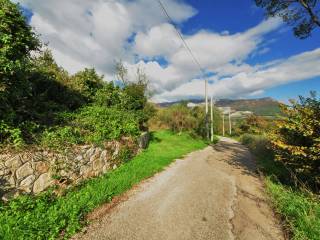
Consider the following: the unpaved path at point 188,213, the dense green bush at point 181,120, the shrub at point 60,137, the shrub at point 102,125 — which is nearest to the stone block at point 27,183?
the shrub at point 60,137

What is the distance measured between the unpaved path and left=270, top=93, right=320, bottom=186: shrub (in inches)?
56.0

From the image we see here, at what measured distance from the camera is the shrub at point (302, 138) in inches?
248

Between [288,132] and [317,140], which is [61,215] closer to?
[317,140]

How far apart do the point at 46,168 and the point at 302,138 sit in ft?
25.5

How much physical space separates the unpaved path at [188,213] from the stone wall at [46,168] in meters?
1.53

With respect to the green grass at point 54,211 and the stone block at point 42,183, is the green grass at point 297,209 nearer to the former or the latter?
the green grass at point 54,211

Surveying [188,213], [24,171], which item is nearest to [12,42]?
[24,171]

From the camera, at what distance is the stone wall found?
486 cm

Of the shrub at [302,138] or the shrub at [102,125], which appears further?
the shrub at [102,125]

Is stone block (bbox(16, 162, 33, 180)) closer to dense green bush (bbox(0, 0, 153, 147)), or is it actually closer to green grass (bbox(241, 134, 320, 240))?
dense green bush (bbox(0, 0, 153, 147))

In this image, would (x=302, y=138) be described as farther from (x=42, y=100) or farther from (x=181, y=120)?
(x=181, y=120)

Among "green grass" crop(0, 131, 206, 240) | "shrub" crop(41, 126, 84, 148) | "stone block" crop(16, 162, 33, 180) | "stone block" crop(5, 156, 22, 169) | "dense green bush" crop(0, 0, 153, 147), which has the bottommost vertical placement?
"green grass" crop(0, 131, 206, 240)

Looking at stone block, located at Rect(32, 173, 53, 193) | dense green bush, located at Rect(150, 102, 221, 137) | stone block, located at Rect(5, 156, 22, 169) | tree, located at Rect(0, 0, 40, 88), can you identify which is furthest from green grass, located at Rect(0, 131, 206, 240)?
dense green bush, located at Rect(150, 102, 221, 137)

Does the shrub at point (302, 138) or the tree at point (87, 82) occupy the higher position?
the tree at point (87, 82)
